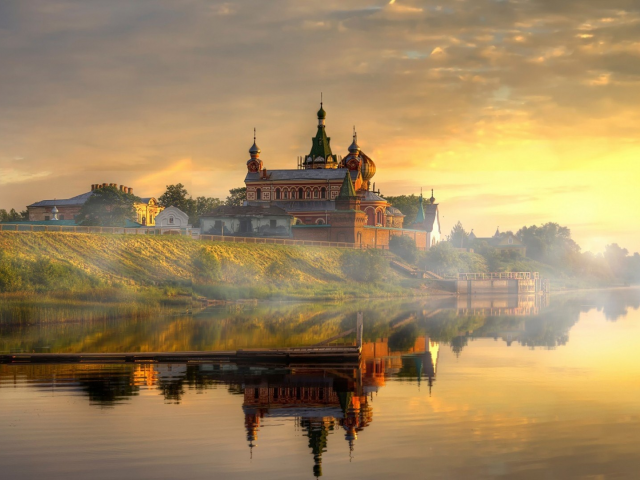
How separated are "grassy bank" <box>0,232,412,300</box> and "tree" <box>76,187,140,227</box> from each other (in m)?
28.3

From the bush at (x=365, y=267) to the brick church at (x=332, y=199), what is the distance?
17.9 metres

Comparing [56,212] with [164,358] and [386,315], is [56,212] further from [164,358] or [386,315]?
[164,358]

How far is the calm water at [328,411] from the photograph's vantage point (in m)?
20.9

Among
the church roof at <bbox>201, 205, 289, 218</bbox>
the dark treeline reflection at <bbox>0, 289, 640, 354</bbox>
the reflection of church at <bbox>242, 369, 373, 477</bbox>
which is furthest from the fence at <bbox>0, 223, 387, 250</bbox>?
the reflection of church at <bbox>242, 369, 373, 477</bbox>

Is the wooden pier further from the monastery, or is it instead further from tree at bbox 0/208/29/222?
tree at bbox 0/208/29/222

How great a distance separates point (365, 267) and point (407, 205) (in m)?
74.8

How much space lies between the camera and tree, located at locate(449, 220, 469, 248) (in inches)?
7139

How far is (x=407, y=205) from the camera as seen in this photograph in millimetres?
178125

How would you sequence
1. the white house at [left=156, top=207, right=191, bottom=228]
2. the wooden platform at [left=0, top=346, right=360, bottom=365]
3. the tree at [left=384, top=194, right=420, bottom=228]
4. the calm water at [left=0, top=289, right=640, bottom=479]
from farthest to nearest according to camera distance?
the tree at [left=384, top=194, right=420, bottom=228] → the white house at [left=156, top=207, right=191, bottom=228] → the wooden platform at [left=0, top=346, right=360, bottom=365] → the calm water at [left=0, top=289, right=640, bottom=479]

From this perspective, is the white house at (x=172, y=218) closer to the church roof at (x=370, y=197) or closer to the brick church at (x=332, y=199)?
the brick church at (x=332, y=199)

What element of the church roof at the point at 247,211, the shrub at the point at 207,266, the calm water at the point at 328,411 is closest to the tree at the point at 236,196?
the church roof at the point at 247,211

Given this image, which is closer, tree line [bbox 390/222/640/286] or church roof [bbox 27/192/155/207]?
tree line [bbox 390/222/640/286]

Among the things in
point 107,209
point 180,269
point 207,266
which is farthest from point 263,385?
point 107,209

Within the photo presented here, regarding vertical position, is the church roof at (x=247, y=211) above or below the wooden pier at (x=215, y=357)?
above
